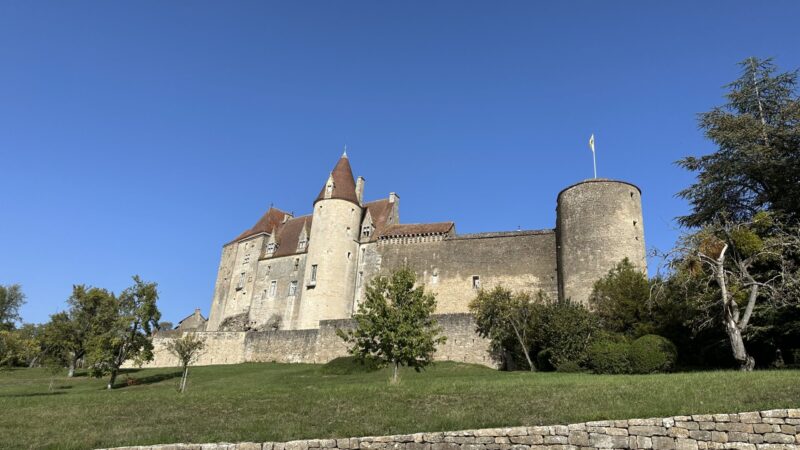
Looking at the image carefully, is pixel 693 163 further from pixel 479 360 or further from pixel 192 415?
pixel 192 415

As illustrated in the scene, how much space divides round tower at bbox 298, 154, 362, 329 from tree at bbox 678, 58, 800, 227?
2556cm

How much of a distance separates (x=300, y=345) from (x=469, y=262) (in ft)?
46.2

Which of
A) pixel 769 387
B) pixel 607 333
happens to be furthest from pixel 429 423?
pixel 607 333

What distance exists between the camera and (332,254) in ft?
147

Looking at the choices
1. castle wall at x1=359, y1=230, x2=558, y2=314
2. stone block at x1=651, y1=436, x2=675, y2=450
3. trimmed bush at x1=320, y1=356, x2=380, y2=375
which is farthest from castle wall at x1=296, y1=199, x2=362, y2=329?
stone block at x1=651, y1=436, x2=675, y2=450

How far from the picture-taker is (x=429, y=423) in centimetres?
1173

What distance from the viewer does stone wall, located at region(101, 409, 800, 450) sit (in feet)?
32.7

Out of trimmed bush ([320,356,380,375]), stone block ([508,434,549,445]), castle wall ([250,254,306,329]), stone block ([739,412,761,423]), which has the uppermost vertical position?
castle wall ([250,254,306,329])

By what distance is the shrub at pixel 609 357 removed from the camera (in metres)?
21.4

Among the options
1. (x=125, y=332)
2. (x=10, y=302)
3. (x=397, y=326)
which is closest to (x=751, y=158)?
(x=397, y=326)

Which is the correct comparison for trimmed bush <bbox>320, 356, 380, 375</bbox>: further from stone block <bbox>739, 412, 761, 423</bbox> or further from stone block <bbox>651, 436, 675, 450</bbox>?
stone block <bbox>739, 412, 761, 423</bbox>

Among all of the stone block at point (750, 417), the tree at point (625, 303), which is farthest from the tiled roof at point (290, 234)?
the stone block at point (750, 417)

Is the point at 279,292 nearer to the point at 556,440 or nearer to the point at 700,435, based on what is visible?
the point at 556,440

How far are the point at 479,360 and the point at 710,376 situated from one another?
54.5 feet
